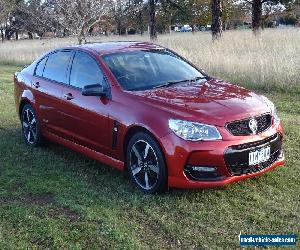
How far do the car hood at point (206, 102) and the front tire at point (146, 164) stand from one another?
385 millimetres

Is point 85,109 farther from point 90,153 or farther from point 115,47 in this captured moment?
point 115,47

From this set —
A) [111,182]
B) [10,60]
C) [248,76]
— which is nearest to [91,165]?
[111,182]

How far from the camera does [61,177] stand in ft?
18.1

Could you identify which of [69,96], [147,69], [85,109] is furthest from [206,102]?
[69,96]

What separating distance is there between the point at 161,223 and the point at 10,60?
21.1 metres

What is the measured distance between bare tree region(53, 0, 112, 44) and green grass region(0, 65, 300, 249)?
15482 mm

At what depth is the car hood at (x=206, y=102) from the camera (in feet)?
15.1

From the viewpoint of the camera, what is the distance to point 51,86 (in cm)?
638

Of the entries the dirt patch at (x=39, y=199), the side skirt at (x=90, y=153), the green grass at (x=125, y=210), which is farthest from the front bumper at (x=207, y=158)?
the dirt patch at (x=39, y=199)

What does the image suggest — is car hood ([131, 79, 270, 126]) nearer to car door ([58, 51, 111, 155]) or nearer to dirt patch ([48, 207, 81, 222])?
car door ([58, 51, 111, 155])

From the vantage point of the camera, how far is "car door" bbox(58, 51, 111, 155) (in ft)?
17.6

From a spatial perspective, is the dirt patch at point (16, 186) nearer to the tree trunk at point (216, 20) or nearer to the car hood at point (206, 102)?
the car hood at point (206, 102)

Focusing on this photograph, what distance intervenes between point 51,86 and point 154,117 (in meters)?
2.21

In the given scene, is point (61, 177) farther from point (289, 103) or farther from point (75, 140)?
point (289, 103)
